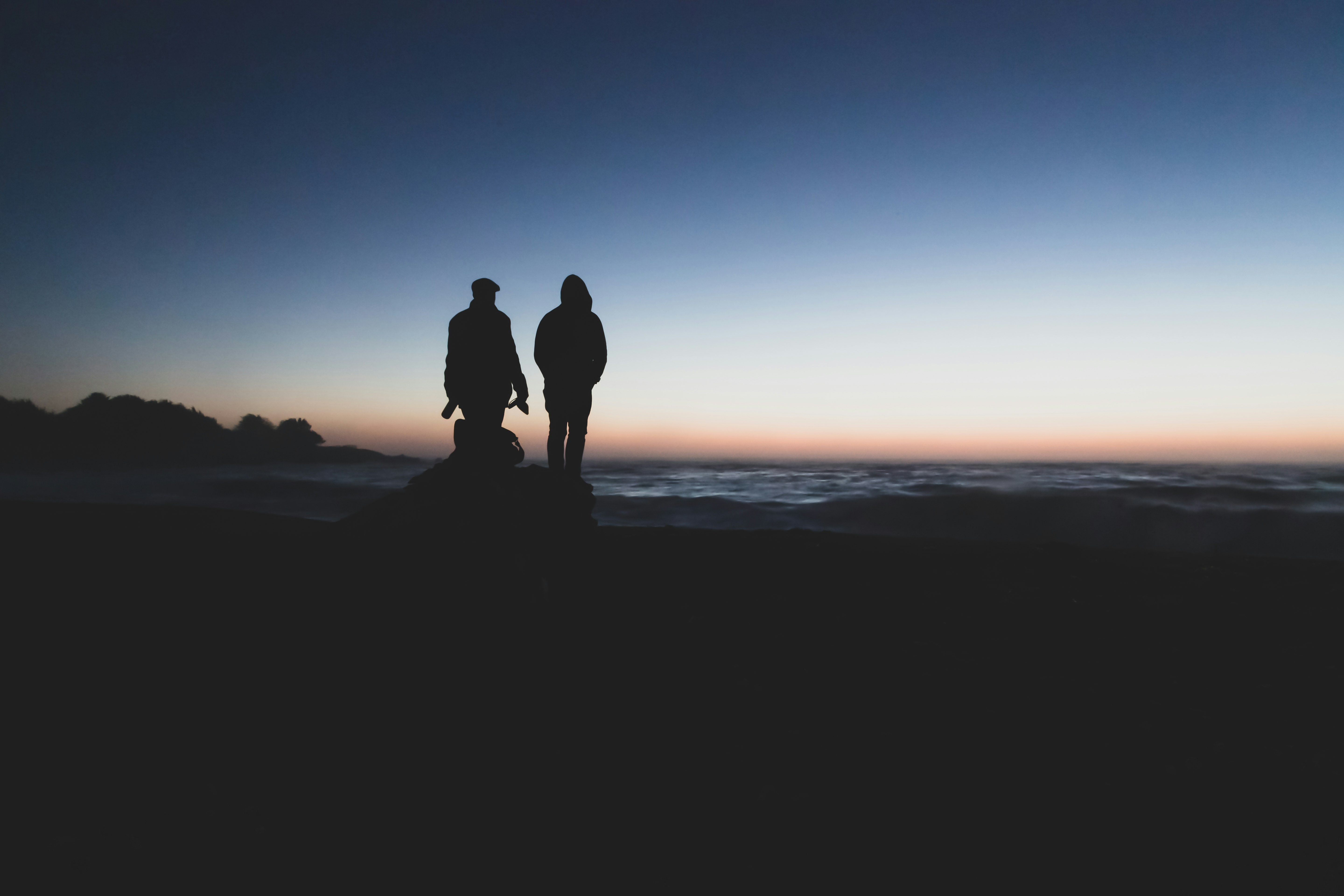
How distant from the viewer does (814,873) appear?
89.4 inches

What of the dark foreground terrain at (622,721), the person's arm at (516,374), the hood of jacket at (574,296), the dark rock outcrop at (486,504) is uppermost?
the hood of jacket at (574,296)

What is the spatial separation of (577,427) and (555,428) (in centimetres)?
32

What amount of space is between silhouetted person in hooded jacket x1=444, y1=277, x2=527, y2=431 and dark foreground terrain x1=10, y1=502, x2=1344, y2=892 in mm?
1949

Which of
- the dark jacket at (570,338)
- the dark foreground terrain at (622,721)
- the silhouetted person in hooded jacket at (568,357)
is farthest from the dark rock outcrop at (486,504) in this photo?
the dark jacket at (570,338)

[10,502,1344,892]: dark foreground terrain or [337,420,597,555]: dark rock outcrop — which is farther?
[337,420,597,555]: dark rock outcrop

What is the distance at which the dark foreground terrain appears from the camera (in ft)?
8.02

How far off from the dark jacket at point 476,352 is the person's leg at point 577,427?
139cm

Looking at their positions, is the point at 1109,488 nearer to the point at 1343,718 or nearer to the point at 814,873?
the point at 1343,718

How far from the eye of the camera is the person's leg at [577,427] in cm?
725

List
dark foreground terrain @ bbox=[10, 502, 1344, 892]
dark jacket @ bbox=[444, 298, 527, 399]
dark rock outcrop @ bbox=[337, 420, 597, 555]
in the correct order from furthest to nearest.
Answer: dark jacket @ bbox=[444, 298, 527, 399] → dark rock outcrop @ bbox=[337, 420, 597, 555] → dark foreground terrain @ bbox=[10, 502, 1344, 892]

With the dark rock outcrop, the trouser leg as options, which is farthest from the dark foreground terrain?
the trouser leg

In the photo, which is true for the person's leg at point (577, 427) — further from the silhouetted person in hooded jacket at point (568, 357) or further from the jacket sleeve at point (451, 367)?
the jacket sleeve at point (451, 367)

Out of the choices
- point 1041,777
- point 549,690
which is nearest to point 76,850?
point 549,690

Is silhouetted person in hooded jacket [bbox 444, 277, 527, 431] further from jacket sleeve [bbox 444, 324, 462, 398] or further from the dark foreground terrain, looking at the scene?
the dark foreground terrain
